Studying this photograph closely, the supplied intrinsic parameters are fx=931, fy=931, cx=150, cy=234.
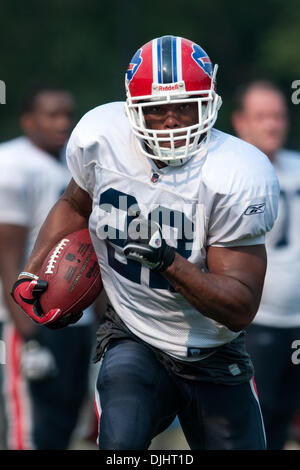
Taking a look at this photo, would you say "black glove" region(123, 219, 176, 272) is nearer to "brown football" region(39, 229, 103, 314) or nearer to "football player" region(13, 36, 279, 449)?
"football player" region(13, 36, 279, 449)

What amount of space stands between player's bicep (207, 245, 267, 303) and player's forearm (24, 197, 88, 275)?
640 mm

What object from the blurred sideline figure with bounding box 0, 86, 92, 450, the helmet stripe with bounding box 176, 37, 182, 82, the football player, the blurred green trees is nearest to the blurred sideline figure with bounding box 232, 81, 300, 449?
the blurred sideline figure with bounding box 0, 86, 92, 450

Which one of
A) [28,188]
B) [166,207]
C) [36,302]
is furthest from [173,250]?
[28,188]

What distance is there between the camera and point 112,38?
1370 cm

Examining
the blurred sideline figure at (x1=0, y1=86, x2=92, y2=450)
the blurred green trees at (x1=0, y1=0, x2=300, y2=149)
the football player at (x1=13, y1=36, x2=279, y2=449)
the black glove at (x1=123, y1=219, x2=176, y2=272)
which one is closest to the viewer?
the black glove at (x1=123, y1=219, x2=176, y2=272)

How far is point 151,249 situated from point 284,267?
2.01 m

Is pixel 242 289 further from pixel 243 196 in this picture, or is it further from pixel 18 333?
pixel 18 333

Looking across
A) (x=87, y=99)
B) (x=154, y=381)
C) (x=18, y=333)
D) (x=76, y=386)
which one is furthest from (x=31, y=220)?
(x=87, y=99)

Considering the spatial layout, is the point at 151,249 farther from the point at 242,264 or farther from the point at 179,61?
the point at 179,61

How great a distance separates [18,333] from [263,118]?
5.71ft

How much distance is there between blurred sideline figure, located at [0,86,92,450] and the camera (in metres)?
4.81

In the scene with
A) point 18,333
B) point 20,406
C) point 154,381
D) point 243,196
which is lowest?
point 20,406

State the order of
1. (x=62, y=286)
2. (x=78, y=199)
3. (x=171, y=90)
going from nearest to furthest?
(x=171, y=90)
(x=62, y=286)
(x=78, y=199)
